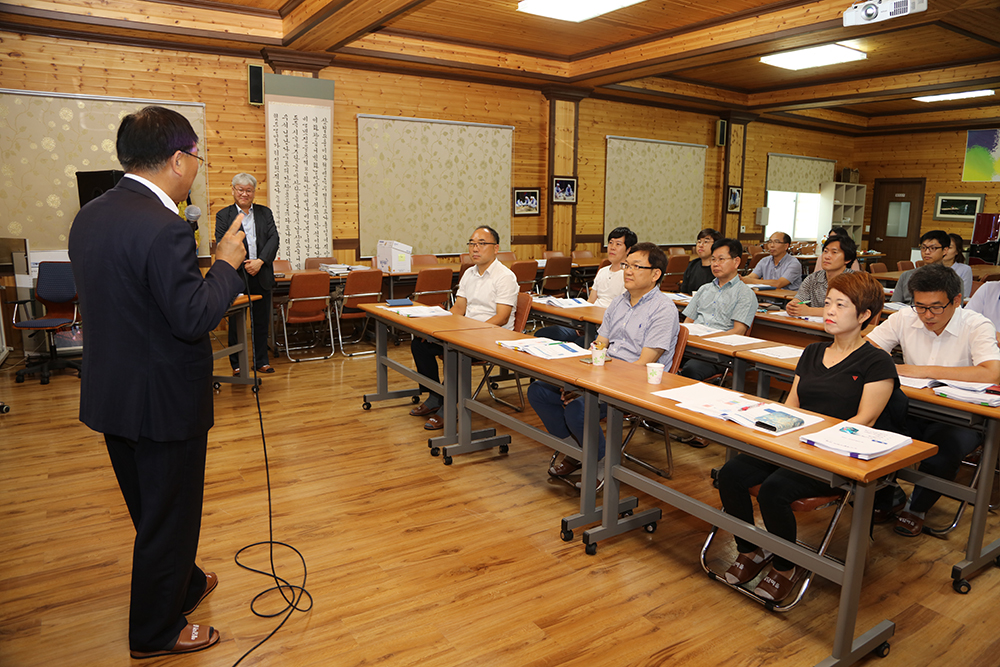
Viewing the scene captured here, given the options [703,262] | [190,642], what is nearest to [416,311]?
[703,262]

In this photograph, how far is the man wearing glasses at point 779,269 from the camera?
7018 millimetres

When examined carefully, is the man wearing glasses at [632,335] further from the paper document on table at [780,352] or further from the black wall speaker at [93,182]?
the black wall speaker at [93,182]

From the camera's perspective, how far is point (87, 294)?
1926 millimetres

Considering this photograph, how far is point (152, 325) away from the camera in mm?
1929

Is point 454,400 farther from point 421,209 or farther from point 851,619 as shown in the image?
point 421,209

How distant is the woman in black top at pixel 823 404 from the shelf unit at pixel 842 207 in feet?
41.6

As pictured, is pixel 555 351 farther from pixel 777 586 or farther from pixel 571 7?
pixel 571 7

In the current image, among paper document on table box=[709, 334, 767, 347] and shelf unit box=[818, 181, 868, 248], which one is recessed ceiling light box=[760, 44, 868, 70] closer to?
paper document on table box=[709, 334, 767, 347]

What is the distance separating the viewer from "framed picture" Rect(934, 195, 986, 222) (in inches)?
508

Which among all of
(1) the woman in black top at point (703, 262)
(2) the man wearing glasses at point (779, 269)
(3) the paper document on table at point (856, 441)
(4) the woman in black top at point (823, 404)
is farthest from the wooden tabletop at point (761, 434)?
(2) the man wearing glasses at point (779, 269)

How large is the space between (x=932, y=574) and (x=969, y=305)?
220 cm

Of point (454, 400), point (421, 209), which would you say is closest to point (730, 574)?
point (454, 400)

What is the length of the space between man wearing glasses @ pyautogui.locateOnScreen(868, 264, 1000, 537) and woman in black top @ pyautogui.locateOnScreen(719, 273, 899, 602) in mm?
585

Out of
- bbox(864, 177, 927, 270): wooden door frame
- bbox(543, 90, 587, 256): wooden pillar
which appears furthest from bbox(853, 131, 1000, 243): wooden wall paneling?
bbox(543, 90, 587, 256): wooden pillar
